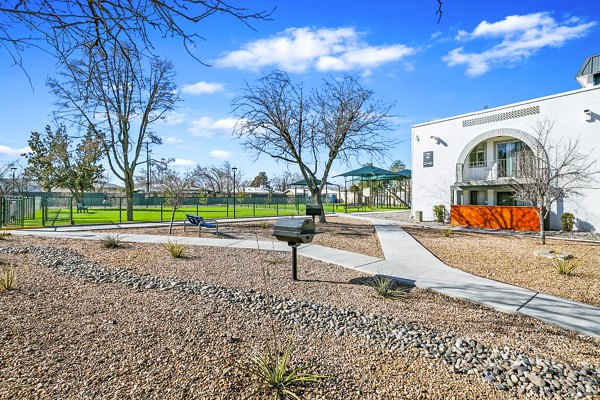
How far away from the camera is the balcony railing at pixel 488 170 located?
63.8ft

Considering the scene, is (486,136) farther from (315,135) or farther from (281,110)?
(281,110)

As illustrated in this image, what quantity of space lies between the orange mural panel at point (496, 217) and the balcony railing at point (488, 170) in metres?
2.08

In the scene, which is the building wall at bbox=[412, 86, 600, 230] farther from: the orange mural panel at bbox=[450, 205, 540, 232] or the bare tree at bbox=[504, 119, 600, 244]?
the orange mural panel at bbox=[450, 205, 540, 232]

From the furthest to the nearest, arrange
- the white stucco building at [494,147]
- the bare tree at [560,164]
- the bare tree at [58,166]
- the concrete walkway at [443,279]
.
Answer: the bare tree at [58,166] < the white stucco building at [494,147] < the bare tree at [560,164] < the concrete walkway at [443,279]

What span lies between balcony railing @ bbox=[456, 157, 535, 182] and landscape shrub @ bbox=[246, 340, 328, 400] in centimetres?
1971

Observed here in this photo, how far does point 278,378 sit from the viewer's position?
2.91 m

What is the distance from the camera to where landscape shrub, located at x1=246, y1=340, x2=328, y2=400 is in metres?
2.82

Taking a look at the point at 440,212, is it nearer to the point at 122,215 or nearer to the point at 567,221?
the point at 567,221

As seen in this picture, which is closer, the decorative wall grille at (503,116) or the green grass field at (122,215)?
the decorative wall grille at (503,116)

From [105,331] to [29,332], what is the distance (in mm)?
771

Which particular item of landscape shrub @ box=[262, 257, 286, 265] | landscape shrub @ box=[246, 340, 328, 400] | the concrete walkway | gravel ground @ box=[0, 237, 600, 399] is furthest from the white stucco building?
landscape shrub @ box=[246, 340, 328, 400]

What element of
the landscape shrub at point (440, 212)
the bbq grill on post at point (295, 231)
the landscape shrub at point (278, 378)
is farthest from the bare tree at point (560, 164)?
the landscape shrub at point (278, 378)

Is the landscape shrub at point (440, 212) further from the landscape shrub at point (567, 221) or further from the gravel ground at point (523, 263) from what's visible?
the gravel ground at point (523, 263)

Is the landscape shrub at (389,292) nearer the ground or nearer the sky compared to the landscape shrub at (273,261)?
nearer the ground
